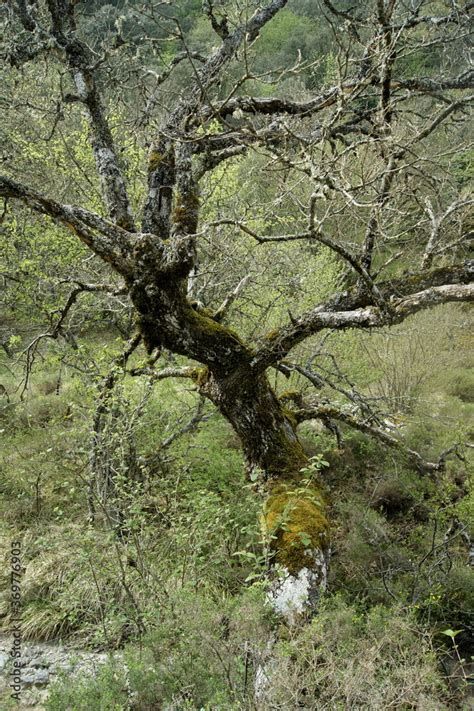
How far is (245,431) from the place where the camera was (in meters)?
4.57

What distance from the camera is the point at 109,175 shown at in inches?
172

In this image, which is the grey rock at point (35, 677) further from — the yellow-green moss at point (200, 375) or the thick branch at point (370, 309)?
the thick branch at point (370, 309)

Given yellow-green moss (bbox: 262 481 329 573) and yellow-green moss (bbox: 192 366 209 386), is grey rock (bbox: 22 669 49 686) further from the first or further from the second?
yellow-green moss (bbox: 192 366 209 386)

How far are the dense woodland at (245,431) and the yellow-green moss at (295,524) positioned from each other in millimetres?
21

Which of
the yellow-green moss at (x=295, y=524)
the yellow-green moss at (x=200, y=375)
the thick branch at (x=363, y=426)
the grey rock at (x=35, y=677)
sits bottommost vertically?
the grey rock at (x=35, y=677)

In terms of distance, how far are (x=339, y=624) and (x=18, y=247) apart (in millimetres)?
10417

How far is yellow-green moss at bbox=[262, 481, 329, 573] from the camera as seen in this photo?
3.67 meters

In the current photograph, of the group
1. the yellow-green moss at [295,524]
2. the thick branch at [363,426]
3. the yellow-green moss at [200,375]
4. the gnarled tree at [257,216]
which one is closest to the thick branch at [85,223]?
the gnarled tree at [257,216]

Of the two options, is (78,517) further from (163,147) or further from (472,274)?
(472,274)

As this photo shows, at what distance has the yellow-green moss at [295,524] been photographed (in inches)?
144

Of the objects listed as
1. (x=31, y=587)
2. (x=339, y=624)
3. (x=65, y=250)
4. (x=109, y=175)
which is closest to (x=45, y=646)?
(x=31, y=587)

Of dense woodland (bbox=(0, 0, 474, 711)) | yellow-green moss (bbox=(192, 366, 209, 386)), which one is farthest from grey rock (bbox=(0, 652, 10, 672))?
yellow-green moss (bbox=(192, 366, 209, 386))

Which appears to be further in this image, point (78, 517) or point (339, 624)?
point (78, 517)

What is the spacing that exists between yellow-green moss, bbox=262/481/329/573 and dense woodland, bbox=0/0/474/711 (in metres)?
0.02
